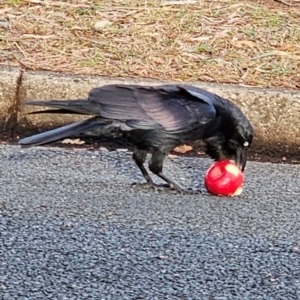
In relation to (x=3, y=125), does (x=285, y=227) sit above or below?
above

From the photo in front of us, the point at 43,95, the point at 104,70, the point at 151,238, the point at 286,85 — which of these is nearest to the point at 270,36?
the point at 286,85

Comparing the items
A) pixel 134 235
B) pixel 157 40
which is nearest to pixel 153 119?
pixel 134 235

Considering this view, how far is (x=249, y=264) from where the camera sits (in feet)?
10.6

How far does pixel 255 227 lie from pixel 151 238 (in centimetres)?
47

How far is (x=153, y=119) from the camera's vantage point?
12.9ft

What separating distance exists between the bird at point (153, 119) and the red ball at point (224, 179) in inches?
4.5

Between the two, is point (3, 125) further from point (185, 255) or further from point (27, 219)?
point (185, 255)

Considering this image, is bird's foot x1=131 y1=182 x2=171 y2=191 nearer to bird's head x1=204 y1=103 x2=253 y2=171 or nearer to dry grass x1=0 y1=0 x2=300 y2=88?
bird's head x1=204 y1=103 x2=253 y2=171

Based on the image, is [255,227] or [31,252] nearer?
[31,252]

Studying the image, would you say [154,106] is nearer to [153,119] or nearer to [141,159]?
[153,119]

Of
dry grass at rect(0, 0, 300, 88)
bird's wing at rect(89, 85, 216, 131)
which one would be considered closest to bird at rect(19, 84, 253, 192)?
bird's wing at rect(89, 85, 216, 131)

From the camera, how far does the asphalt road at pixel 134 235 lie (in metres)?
2.97

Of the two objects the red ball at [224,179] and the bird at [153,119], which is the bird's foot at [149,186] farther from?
the red ball at [224,179]

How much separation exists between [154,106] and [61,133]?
414 millimetres
